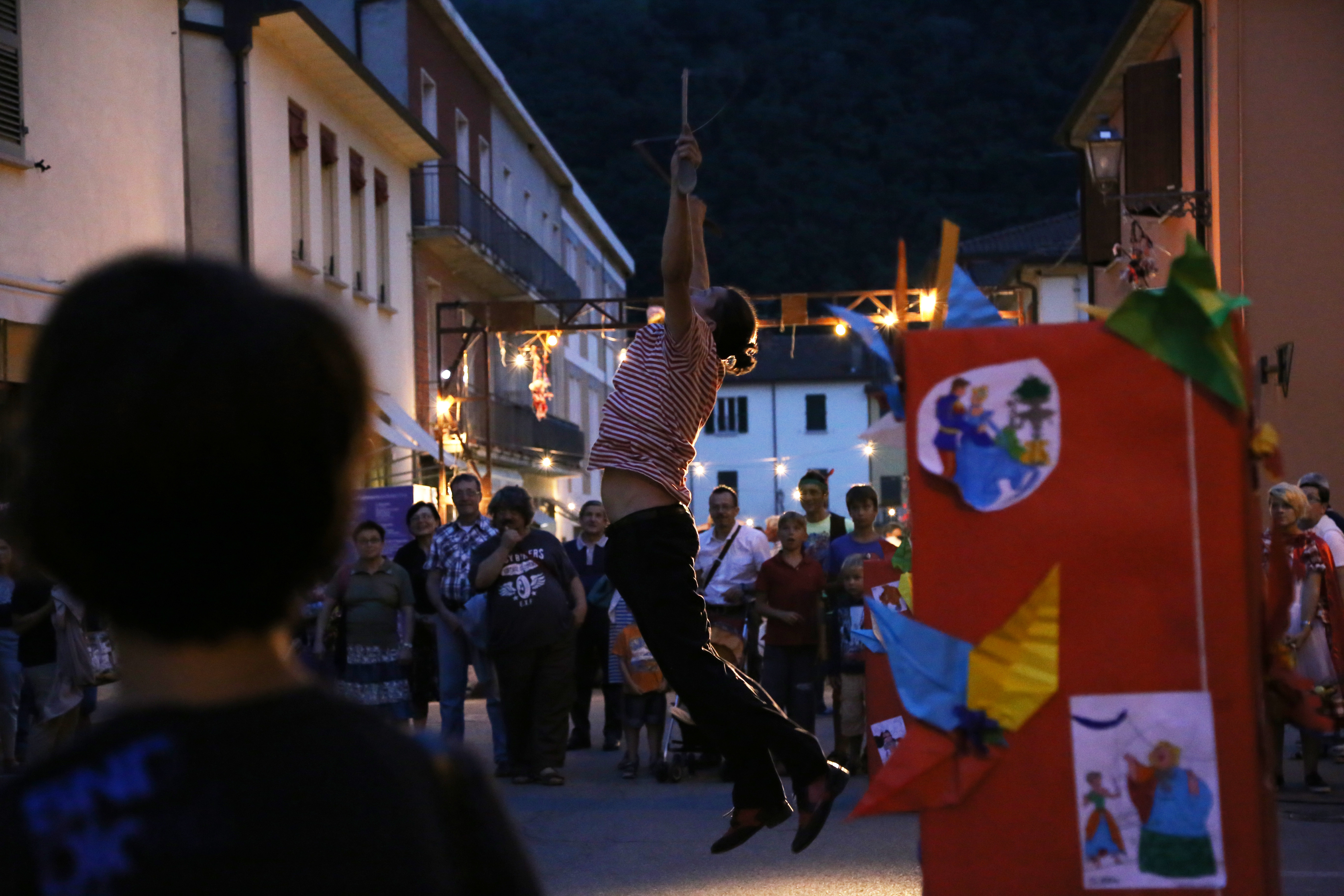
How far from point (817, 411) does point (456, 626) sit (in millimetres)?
65565

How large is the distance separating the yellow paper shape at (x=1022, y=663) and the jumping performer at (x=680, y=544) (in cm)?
143

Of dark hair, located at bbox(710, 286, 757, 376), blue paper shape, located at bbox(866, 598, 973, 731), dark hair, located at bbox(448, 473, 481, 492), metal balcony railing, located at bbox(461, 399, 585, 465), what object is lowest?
blue paper shape, located at bbox(866, 598, 973, 731)

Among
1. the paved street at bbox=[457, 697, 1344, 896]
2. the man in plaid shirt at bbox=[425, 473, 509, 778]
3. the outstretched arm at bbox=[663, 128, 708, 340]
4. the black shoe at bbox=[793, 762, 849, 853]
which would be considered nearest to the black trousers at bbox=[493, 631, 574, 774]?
the man in plaid shirt at bbox=[425, 473, 509, 778]

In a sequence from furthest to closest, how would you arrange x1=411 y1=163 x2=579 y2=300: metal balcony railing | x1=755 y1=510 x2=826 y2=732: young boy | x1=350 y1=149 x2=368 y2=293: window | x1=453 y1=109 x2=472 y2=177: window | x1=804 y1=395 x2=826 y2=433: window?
x1=804 y1=395 x2=826 y2=433: window → x1=453 y1=109 x2=472 y2=177: window → x1=411 y1=163 x2=579 y2=300: metal balcony railing → x1=350 y1=149 x2=368 y2=293: window → x1=755 y1=510 x2=826 y2=732: young boy

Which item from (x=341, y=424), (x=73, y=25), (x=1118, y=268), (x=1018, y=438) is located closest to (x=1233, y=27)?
(x=1118, y=268)

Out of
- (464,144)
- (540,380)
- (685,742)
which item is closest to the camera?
(685,742)

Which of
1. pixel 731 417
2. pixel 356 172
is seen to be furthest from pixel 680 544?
pixel 731 417

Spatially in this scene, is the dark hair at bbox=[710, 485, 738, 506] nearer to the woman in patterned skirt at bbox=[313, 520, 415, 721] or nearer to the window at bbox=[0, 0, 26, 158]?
the woman in patterned skirt at bbox=[313, 520, 415, 721]

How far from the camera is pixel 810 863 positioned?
6914mm

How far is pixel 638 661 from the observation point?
10828mm

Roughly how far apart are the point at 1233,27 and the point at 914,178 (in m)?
21.3

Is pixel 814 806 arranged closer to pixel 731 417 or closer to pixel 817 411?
pixel 731 417

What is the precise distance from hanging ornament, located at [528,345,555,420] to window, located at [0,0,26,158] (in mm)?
15675

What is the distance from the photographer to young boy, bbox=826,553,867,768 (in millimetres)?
10469
